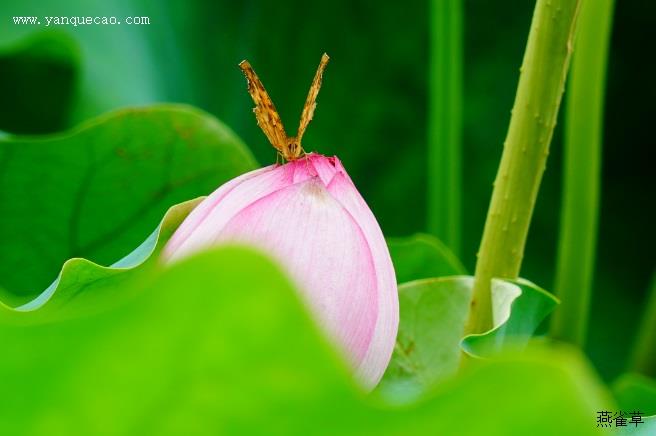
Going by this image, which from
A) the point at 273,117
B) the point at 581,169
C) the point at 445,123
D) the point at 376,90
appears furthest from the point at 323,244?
the point at 376,90

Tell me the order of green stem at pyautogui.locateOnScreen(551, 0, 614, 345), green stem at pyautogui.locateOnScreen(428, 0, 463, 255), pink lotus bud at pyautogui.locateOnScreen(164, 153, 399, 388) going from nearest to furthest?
pink lotus bud at pyautogui.locateOnScreen(164, 153, 399, 388), green stem at pyautogui.locateOnScreen(551, 0, 614, 345), green stem at pyautogui.locateOnScreen(428, 0, 463, 255)

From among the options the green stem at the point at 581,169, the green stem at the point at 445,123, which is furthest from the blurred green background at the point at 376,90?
the green stem at the point at 581,169

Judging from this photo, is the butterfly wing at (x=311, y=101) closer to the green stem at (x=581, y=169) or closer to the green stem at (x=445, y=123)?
the green stem at (x=581, y=169)

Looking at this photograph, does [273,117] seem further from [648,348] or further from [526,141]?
[648,348]

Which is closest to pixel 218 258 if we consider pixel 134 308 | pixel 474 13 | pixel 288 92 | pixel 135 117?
pixel 134 308

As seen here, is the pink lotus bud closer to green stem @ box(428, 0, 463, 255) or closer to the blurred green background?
green stem @ box(428, 0, 463, 255)

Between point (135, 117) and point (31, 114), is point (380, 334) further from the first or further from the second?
point (31, 114)

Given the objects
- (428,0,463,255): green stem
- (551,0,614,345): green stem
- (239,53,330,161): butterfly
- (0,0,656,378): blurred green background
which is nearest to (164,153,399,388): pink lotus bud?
(239,53,330,161): butterfly
